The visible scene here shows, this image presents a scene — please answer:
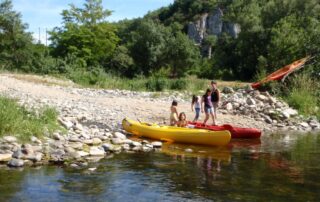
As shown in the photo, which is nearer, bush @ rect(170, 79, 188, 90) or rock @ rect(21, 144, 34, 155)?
rock @ rect(21, 144, 34, 155)

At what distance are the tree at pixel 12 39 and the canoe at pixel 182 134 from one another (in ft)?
117

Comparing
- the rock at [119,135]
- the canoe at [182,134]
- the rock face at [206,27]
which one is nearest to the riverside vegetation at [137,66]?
the rock at [119,135]

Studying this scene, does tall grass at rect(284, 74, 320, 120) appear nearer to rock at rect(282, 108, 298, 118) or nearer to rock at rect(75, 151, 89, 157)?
rock at rect(282, 108, 298, 118)

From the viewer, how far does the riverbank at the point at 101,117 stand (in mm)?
12828

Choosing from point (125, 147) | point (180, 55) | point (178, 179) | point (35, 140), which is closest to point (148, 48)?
point (180, 55)

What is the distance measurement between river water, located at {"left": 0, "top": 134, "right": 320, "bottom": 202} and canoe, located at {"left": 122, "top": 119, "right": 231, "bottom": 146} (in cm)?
72

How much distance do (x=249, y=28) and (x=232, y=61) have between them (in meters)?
4.19

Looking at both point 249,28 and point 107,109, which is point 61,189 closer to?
point 107,109

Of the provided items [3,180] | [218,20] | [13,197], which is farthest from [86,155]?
[218,20]

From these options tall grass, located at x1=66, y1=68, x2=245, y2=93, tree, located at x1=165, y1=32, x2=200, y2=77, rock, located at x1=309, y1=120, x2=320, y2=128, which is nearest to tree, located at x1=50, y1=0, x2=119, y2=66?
tree, located at x1=165, y1=32, x2=200, y2=77

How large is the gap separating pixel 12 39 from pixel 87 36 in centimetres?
1048

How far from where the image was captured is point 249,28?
164 ft

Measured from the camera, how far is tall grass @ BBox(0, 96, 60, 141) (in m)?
13.8

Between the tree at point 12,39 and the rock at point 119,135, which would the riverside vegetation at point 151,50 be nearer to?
the tree at point 12,39
